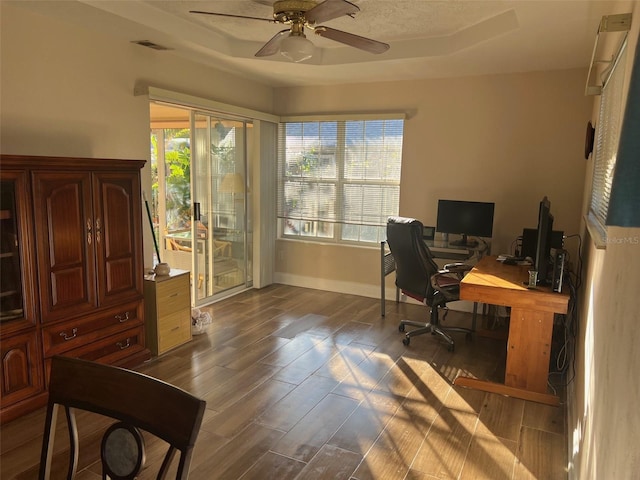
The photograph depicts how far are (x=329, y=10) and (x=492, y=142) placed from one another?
2915mm

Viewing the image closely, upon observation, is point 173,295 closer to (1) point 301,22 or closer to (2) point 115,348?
(2) point 115,348

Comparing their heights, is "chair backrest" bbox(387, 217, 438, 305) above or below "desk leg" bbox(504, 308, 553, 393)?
above

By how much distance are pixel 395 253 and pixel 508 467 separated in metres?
2.03

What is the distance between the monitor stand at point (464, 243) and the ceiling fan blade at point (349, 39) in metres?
Result: 2.38

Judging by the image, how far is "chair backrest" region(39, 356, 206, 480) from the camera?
1082mm

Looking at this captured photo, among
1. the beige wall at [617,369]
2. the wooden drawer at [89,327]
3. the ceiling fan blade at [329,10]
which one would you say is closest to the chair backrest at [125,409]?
the beige wall at [617,369]

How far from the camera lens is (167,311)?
3.77 meters

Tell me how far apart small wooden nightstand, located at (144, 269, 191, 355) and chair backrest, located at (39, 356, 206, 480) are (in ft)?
7.97

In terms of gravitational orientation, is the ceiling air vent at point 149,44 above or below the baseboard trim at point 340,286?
above

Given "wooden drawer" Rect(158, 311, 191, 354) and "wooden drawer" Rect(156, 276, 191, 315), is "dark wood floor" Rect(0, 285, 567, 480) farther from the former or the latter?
"wooden drawer" Rect(156, 276, 191, 315)

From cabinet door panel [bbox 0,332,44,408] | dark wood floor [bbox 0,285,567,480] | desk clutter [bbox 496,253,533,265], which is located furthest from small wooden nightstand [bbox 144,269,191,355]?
desk clutter [bbox 496,253,533,265]

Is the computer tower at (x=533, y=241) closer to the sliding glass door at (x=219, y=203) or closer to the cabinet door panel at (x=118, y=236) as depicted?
the sliding glass door at (x=219, y=203)

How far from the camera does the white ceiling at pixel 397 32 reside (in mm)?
3074

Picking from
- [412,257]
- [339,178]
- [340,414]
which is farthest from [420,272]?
[339,178]
